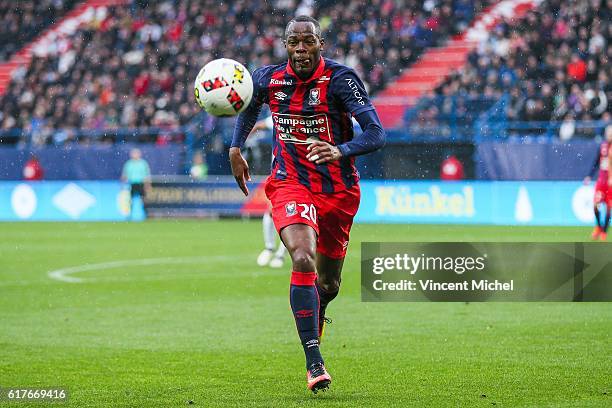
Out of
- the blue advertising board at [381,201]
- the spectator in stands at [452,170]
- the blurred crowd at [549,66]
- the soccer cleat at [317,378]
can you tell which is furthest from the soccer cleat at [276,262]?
the blurred crowd at [549,66]

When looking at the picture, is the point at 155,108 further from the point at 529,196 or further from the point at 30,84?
the point at 529,196

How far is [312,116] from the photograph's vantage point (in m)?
7.07

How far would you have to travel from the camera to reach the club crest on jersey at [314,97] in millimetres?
7051

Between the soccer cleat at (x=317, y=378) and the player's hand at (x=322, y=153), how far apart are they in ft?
3.92

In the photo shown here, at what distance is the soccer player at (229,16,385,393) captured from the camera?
6.72 meters

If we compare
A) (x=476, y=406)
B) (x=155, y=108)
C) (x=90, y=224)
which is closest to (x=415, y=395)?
(x=476, y=406)

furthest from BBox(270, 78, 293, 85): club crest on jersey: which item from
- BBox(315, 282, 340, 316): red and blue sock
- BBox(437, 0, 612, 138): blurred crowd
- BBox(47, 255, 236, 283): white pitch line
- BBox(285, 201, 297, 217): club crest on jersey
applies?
BBox(437, 0, 612, 138): blurred crowd

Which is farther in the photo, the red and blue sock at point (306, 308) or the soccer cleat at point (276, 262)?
the soccer cleat at point (276, 262)

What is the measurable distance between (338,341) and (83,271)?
7.19 metres

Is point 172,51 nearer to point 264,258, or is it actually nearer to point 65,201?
point 65,201

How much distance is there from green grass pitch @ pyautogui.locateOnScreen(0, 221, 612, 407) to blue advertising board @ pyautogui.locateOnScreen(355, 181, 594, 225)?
7.82 m

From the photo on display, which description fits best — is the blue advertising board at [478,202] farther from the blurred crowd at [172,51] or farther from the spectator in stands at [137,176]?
the blurred crowd at [172,51]

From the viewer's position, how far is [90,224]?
2622 centimetres

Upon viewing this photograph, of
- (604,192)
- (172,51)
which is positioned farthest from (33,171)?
(604,192)
